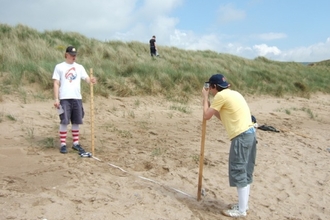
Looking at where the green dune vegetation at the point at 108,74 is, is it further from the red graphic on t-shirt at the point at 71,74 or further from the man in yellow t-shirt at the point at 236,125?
the man in yellow t-shirt at the point at 236,125

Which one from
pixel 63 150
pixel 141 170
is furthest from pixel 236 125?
pixel 63 150

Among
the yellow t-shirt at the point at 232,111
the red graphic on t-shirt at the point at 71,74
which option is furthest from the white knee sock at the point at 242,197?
the red graphic on t-shirt at the point at 71,74

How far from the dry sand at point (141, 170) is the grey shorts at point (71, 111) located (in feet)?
1.79

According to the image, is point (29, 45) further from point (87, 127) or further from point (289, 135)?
point (289, 135)

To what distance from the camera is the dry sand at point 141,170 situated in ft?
12.7

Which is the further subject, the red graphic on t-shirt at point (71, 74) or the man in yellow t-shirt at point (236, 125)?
the red graphic on t-shirt at point (71, 74)

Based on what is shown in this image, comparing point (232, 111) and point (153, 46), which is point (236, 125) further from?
point (153, 46)

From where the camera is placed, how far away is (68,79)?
17.4ft

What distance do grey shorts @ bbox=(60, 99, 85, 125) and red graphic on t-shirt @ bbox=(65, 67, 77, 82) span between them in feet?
1.13

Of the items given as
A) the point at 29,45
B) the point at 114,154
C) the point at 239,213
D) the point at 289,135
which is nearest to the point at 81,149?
the point at 114,154

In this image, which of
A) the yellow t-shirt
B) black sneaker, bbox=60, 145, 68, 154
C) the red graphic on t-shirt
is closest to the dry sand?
black sneaker, bbox=60, 145, 68, 154

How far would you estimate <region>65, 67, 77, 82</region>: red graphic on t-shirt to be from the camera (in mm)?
5280

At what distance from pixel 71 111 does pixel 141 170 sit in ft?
4.84

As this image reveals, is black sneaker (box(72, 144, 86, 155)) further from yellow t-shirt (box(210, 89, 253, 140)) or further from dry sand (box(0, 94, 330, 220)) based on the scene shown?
yellow t-shirt (box(210, 89, 253, 140))
